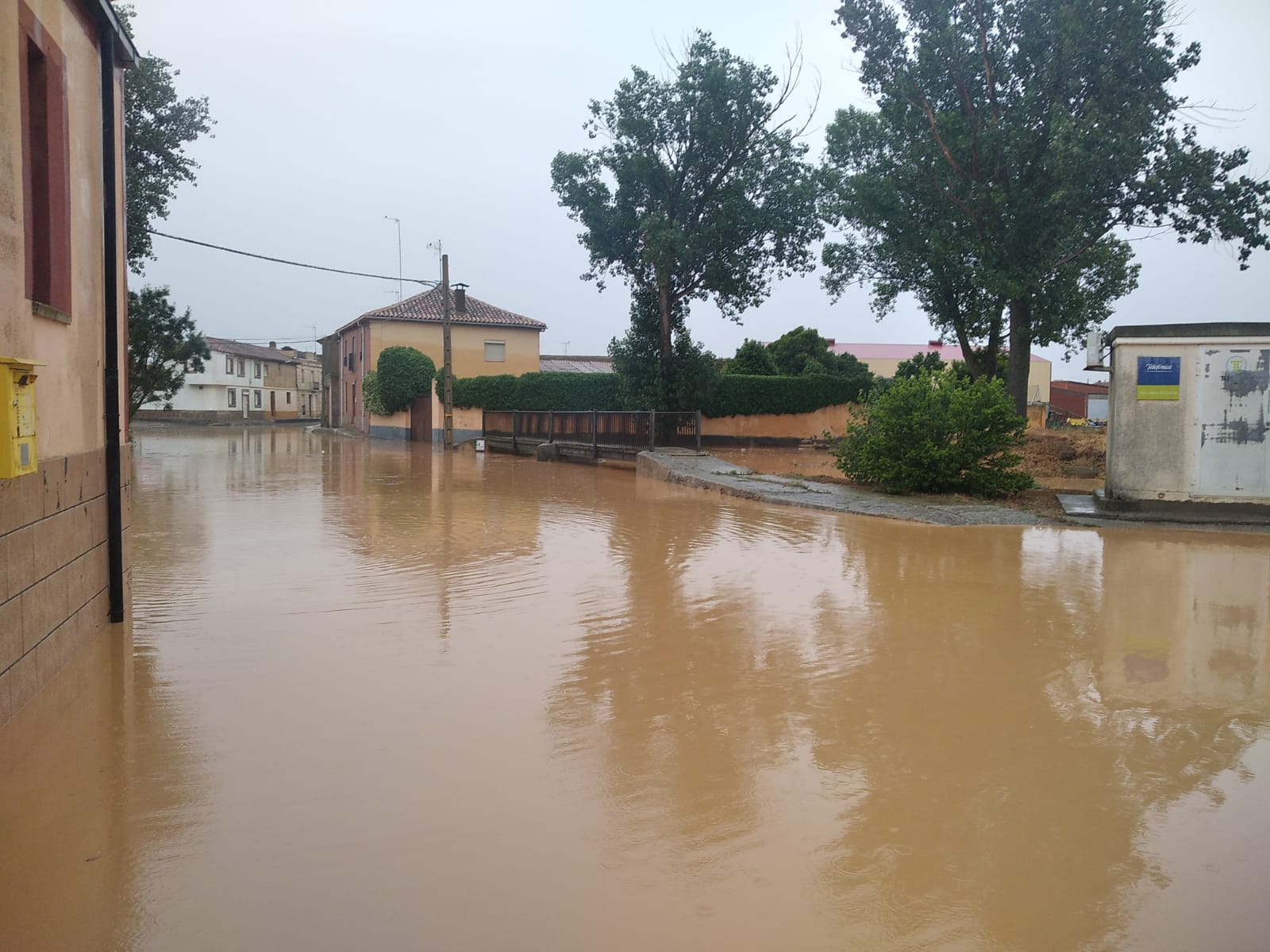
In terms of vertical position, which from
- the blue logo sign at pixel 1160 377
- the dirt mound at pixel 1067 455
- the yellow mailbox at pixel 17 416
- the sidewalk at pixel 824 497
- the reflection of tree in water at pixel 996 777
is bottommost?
the reflection of tree in water at pixel 996 777

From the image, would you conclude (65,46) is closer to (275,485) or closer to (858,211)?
(275,485)

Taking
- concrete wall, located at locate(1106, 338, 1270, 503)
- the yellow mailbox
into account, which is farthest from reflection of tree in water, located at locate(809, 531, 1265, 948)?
concrete wall, located at locate(1106, 338, 1270, 503)

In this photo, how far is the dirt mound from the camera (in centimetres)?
1975

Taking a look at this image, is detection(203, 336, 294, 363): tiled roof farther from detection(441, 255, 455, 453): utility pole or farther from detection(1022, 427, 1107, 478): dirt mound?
detection(1022, 427, 1107, 478): dirt mound

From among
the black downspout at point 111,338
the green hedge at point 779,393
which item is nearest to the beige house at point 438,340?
the green hedge at point 779,393

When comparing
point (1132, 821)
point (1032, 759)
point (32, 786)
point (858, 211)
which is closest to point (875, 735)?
point (1032, 759)

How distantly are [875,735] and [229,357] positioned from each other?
245 ft

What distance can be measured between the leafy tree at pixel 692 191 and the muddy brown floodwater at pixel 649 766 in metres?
21.7

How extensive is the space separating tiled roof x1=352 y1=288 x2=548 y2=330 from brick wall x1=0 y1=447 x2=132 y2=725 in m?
36.2

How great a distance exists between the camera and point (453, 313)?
42.8 metres

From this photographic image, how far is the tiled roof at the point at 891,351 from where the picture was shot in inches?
3022

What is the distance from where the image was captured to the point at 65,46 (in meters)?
5.46

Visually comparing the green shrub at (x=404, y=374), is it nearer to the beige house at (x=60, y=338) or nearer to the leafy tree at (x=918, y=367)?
the leafy tree at (x=918, y=367)

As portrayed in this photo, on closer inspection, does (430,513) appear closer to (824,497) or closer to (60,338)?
(824,497)
